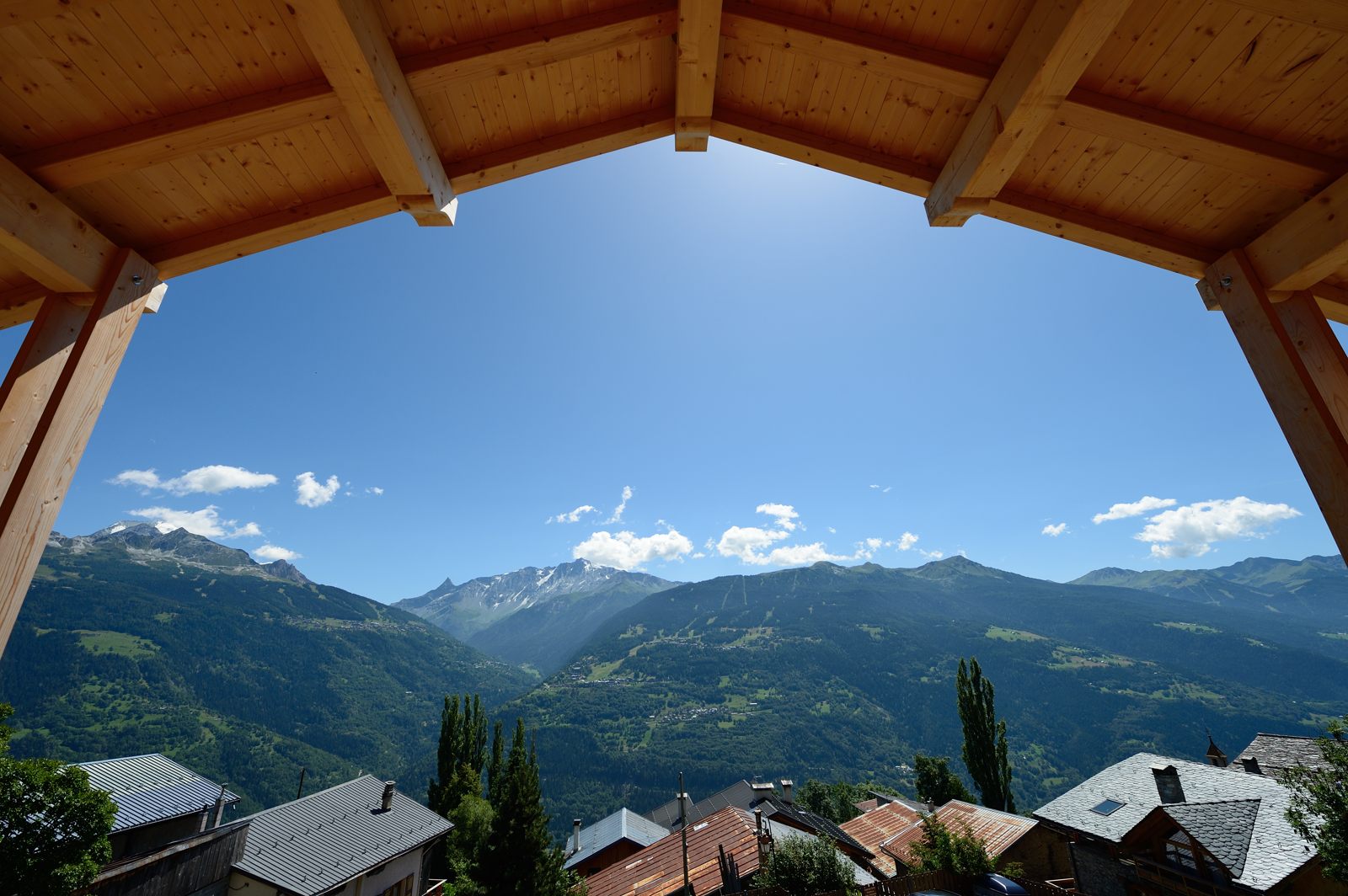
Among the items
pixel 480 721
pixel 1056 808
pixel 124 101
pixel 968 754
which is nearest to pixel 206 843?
pixel 480 721

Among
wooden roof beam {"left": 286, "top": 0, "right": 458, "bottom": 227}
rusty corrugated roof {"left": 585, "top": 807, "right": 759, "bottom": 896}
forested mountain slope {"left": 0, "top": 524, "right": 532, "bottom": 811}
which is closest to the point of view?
wooden roof beam {"left": 286, "top": 0, "right": 458, "bottom": 227}

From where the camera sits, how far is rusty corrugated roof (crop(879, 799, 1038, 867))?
918 inches

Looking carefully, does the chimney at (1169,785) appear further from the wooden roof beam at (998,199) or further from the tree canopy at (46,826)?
the tree canopy at (46,826)

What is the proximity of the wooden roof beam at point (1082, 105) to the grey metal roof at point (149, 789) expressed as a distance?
26.5 meters

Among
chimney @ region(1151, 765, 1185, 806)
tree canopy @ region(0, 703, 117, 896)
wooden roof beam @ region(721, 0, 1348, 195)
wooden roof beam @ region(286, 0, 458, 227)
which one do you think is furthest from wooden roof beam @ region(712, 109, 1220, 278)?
chimney @ region(1151, 765, 1185, 806)

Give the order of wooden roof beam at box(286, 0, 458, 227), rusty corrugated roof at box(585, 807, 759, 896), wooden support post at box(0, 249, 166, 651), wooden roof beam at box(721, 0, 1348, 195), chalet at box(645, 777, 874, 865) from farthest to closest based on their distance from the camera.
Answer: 1. chalet at box(645, 777, 874, 865)
2. rusty corrugated roof at box(585, 807, 759, 896)
3. wooden roof beam at box(721, 0, 1348, 195)
4. wooden roof beam at box(286, 0, 458, 227)
5. wooden support post at box(0, 249, 166, 651)

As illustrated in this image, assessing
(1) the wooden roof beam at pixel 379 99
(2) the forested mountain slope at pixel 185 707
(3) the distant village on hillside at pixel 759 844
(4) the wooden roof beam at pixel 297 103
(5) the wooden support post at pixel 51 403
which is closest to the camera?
(5) the wooden support post at pixel 51 403

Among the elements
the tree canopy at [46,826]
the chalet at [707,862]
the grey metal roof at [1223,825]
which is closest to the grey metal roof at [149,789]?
the tree canopy at [46,826]

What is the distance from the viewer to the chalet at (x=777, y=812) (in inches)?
1072

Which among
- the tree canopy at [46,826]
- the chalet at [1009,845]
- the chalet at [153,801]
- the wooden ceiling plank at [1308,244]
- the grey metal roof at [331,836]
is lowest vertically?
the chalet at [1009,845]

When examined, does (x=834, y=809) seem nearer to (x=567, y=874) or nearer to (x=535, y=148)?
(x=567, y=874)

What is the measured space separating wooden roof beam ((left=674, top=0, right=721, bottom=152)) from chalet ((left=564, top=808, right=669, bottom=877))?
4005 centimetres

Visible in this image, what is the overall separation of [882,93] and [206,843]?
26070mm

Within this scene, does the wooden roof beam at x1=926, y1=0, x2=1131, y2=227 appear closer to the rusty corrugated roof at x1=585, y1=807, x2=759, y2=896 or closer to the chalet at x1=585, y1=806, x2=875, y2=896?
the chalet at x1=585, y1=806, x2=875, y2=896
